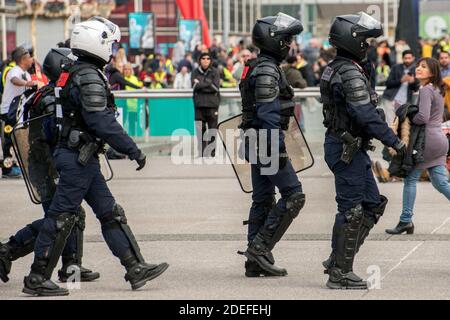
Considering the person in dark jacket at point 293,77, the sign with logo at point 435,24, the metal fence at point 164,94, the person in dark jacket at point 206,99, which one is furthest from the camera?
the sign with logo at point 435,24

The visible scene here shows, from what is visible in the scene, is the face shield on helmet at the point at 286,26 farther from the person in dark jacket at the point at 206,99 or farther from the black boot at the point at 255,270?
the person in dark jacket at the point at 206,99

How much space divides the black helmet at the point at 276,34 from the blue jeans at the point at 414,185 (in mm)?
2781

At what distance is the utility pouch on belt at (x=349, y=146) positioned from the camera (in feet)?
29.0

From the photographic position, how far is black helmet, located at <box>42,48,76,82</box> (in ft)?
31.0

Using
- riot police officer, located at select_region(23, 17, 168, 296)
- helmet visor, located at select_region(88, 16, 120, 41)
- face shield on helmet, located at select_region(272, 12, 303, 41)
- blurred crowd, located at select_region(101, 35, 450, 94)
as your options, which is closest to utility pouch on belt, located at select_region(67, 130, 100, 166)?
riot police officer, located at select_region(23, 17, 168, 296)

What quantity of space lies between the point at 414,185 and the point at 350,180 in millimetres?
3180

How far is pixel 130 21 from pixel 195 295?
976 inches

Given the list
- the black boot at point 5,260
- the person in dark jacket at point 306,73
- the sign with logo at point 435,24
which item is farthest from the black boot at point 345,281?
the sign with logo at point 435,24

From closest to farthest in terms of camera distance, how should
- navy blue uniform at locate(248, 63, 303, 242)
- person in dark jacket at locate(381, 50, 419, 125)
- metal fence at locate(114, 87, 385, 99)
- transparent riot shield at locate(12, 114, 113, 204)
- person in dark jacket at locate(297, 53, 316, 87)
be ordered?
navy blue uniform at locate(248, 63, 303, 242) < transparent riot shield at locate(12, 114, 113, 204) < person in dark jacket at locate(381, 50, 419, 125) < metal fence at locate(114, 87, 385, 99) < person in dark jacket at locate(297, 53, 316, 87)

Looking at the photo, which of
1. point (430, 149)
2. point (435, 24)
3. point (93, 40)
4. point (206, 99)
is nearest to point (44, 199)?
point (93, 40)

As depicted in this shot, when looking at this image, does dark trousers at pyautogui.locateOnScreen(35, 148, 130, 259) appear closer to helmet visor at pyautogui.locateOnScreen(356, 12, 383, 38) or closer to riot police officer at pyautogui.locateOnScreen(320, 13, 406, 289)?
riot police officer at pyautogui.locateOnScreen(320, 13, 406, 289)

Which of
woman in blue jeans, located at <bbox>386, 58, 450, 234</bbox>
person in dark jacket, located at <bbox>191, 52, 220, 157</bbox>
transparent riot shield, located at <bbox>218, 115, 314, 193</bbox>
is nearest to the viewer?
transparent riot shield, located at <bbox>218, 115, 314, 193</bbox>

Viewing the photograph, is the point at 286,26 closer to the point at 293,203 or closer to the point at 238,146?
the point at 238,146

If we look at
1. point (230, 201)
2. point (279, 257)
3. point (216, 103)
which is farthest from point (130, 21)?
point (279, 257)
